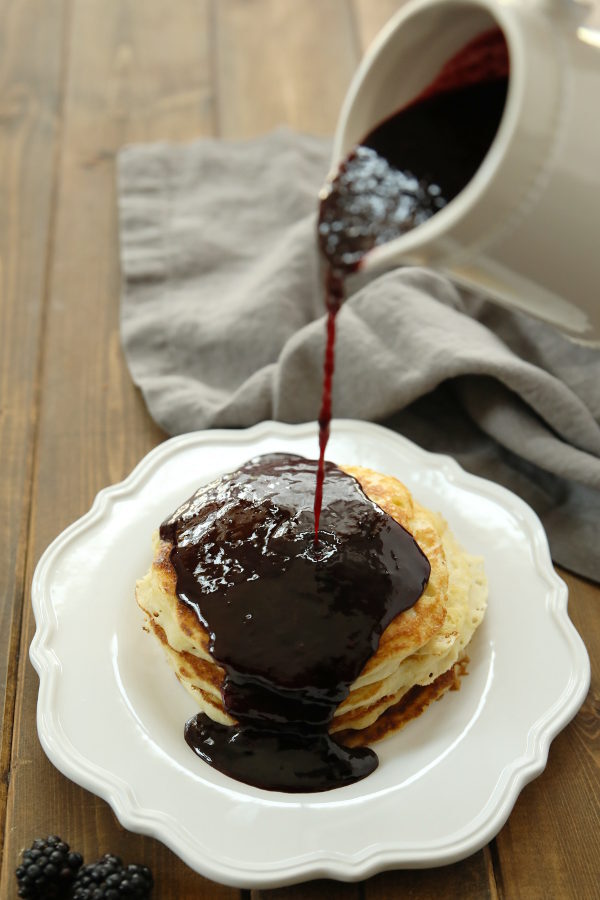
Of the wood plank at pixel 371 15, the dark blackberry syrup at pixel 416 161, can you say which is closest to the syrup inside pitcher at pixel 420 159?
the dark blackberry syrup at pixel 416 161

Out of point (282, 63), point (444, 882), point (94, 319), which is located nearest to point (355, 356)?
point (94, 319)

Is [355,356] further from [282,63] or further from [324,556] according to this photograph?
[282,63]

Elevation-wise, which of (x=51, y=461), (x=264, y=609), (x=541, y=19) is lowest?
(x=51, y=461)

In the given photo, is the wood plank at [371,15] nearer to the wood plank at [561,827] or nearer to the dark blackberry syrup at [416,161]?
the dark blackberry syrup at [416,161]

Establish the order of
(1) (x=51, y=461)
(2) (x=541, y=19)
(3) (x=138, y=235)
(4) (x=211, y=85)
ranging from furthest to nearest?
(4) (x=211, y=85), (3) (x=138, y=235), (1) (x=51, y=461), (2) (x=541, y=19)

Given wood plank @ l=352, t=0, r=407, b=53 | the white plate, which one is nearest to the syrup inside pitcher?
the white plate

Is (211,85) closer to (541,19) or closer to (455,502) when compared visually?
(455,502)

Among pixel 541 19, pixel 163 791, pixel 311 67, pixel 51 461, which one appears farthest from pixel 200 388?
pixel 311 67
